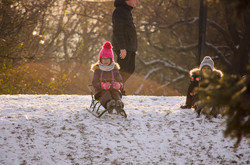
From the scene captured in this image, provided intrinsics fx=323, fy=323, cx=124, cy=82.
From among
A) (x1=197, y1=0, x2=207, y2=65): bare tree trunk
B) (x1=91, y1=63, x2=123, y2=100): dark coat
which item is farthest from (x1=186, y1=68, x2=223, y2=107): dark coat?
(x1=197, y1=0, x2=207, y2=65): bare tree trunk

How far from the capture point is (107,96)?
560 centimetres

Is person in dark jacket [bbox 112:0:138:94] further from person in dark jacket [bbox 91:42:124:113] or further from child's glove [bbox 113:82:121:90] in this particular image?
child's glove [bbox 113:82:121:90]

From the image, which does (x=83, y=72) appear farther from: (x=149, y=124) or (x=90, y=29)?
(x=149, y=124)

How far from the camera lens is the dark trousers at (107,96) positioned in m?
5.58

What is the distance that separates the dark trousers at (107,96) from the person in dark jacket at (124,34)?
1144 mm

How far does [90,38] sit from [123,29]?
12224 millimetres

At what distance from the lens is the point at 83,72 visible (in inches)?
781

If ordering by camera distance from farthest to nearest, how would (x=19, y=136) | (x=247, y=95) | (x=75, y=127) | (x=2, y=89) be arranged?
(x=2, y=89)
(x=75, y=127)
(x=19, y=136)
(x=247, y=95)

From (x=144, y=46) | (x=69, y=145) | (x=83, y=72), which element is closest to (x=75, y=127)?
(x=69, y=145)

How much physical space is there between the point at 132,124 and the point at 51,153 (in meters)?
1.57

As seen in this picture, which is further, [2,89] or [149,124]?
[2,89]

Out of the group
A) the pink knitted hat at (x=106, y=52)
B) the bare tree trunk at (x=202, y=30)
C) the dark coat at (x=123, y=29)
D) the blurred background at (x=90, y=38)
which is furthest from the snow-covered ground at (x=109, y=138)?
the blurred background at (x=90, y=38)

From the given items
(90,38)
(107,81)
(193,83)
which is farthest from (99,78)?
(90,38)

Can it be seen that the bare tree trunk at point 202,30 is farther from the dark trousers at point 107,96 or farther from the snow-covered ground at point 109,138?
the dark trousers at point 107,96
